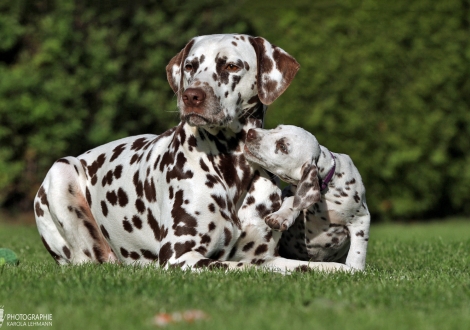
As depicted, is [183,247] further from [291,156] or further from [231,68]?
[231,68]

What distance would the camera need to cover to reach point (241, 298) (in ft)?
15.4

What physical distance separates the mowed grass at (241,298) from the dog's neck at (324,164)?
0.99 metres

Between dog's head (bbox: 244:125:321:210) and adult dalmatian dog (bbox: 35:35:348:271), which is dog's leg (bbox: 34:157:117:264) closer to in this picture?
adult dalmatian dog (bbox: 35:35:348:271)

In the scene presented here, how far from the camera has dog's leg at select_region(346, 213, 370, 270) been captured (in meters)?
6.64

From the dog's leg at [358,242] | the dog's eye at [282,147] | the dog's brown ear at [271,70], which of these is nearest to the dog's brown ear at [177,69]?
the dog's brown ear at [271,70]

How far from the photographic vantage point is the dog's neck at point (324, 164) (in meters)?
6.71

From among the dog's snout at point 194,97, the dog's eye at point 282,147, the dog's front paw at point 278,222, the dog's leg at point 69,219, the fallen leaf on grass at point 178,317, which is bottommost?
the dog's leg at point 69,219

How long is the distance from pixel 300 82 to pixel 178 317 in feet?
43.2

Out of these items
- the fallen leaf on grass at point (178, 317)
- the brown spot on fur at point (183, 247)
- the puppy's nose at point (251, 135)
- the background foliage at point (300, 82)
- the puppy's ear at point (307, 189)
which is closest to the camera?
the fallen leaf on grass at point (178, 317)

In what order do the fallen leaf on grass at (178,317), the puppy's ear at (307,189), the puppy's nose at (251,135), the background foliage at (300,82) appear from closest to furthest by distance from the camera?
the fallen leaf on grass at (178,317)
the puppy's ear at (307,189)
the puppy's nose at (251,135)
the background foliage at (300,82)

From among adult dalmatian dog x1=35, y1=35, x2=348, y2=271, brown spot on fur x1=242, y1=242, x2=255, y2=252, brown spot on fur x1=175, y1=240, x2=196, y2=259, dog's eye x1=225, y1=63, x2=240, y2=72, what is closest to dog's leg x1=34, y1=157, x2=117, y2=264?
adult dalmatian dog x1=35, y1=35, x2=348, y2=271

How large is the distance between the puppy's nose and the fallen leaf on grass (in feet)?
7.97

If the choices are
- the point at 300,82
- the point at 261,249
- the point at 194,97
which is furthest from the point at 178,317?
the point at 300,82

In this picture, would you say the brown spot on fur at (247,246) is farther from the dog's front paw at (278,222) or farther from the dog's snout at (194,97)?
the dog's snout at (194,97)
